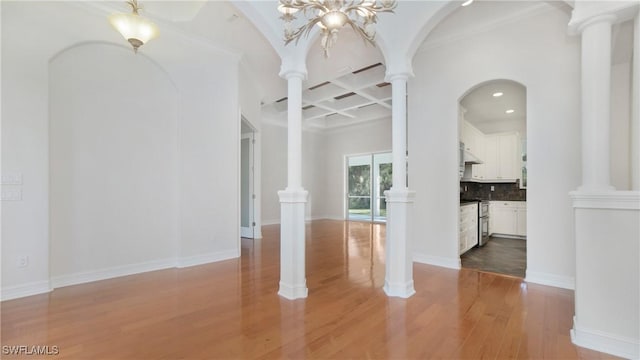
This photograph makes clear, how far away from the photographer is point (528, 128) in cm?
360

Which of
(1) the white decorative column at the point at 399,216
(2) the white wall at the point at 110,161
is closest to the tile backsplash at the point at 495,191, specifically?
(1) the white decorative column at the point at 399,216

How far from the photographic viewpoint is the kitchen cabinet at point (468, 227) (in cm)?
471

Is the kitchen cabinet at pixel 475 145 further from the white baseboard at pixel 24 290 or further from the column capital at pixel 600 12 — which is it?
the white baseboard at pixel 24 290

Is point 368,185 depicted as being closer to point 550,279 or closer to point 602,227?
point 550,279

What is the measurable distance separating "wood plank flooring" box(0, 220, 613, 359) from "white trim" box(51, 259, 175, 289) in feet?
0.51

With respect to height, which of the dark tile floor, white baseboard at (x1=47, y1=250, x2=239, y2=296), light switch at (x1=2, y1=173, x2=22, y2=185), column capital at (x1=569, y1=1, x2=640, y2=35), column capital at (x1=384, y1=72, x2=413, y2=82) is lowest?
the dark tile floor

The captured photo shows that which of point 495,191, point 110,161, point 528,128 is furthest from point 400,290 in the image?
point 495,191

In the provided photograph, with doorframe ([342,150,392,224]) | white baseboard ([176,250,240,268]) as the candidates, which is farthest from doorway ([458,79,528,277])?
white baseboard ([176,250,240,268])

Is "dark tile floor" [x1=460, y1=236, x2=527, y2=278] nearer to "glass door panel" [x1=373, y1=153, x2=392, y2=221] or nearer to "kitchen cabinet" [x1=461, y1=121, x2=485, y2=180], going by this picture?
"kitchen cabinet" [x1=461, y1=121, x2=485, y2=180]

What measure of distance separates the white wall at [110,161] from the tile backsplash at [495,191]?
6285 millimetres

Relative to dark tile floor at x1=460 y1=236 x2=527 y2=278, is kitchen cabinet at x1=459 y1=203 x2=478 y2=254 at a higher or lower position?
higher

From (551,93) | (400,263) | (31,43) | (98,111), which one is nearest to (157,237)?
(98,111)

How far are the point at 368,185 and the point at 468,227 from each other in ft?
15.6

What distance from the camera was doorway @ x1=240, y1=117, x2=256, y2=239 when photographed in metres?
6.48
